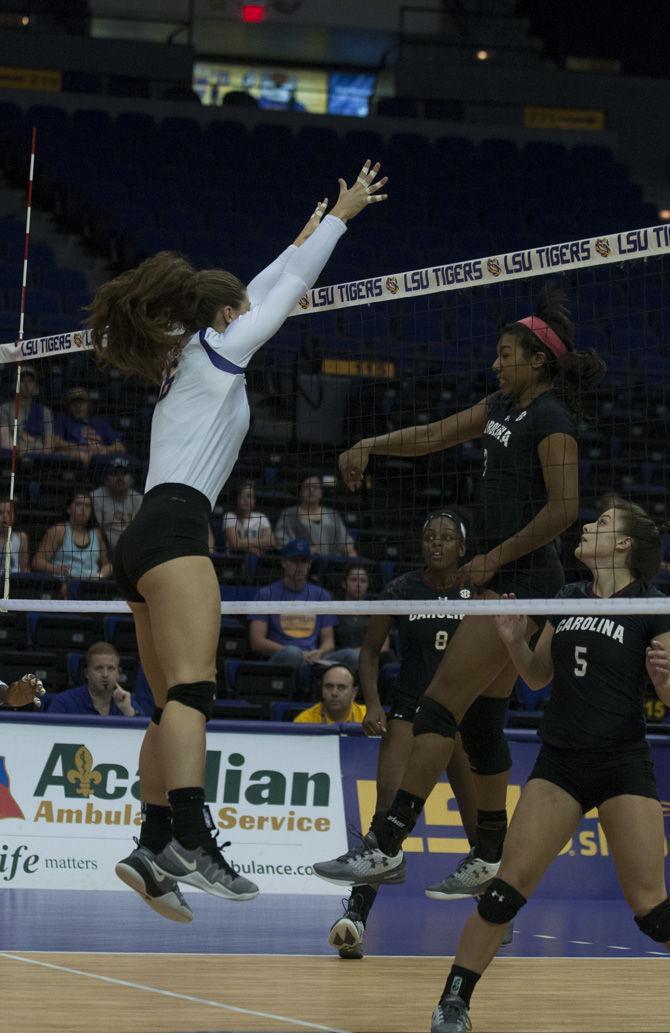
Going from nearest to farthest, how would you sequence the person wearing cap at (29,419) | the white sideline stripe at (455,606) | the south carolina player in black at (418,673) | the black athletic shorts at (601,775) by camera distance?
the black athletic shorts at (601,775)
the white sideline stripe at (455,606)
the south carolina player in black at (418,673)
the person wearing cap at (29,419)

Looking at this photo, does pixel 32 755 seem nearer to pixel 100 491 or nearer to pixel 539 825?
pixel 100 491

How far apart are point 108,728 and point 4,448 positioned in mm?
3351

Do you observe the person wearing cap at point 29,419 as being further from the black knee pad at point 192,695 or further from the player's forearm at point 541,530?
the black knee pad at point 192,695

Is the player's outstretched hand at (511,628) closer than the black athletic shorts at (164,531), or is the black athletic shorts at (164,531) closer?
the black athletic shorts at (164,531)

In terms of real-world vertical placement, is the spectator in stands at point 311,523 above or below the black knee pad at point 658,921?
above

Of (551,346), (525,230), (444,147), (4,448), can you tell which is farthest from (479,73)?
(551,346)

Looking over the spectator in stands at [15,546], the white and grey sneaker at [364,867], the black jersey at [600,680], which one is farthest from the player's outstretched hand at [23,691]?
the spectator in stands at [15,546]

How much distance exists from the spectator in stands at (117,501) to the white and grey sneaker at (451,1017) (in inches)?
214

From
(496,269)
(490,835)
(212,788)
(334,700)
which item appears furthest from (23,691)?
(334,700)

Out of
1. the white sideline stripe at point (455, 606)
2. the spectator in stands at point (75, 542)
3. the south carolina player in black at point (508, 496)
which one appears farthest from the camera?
the spectator in stands at point (75, 542)

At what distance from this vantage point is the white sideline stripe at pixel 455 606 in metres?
5.41

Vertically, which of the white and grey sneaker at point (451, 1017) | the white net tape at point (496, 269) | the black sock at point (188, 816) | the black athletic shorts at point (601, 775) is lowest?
the white and grey sneaker at point (451, 1017)

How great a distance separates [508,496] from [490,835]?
167 centimetres

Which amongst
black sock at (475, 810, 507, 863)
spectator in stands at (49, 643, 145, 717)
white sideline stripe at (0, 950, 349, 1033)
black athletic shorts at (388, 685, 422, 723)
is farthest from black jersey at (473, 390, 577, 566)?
spectator in stands at (49, 643, 145, 717)
